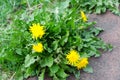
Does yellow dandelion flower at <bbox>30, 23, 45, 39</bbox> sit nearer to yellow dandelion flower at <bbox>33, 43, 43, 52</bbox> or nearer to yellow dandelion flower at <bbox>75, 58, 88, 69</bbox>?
yellow dandelion flower at <bbox>33, 43, 43, 52</bbox>

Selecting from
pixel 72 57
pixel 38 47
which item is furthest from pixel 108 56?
pixel 38 47

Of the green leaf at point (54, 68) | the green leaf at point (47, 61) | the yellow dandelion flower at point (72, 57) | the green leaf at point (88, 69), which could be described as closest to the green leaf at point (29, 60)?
the green leaf at point (47, 61)

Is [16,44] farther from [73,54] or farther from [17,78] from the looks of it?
[73,54]

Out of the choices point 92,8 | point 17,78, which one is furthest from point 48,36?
point 92,8

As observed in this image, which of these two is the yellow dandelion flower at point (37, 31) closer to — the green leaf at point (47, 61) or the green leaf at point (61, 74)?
the green leaf at point (47, 61)

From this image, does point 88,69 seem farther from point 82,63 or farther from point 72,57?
point 72,57

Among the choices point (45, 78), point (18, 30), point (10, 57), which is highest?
point (18, 30)
